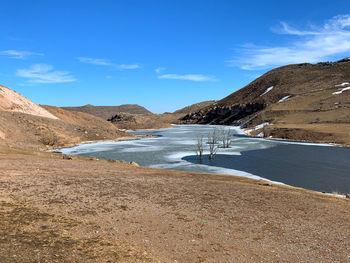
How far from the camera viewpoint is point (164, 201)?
13.9 metres

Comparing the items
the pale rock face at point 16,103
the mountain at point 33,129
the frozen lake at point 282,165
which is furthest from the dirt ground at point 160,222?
the pale rock face at point 16,103

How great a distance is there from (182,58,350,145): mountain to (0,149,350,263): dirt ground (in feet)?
144

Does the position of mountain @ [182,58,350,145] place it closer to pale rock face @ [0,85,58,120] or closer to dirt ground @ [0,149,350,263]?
dirt ground @ [0,149,350,263]

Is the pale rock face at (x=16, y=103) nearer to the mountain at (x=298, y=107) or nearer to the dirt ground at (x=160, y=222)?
the dirt ground at (x=160, y=222)

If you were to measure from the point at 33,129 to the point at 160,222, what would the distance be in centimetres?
4884

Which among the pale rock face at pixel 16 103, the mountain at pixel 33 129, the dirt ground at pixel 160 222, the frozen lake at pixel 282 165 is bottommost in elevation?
the frozen lake at pixel 282 165

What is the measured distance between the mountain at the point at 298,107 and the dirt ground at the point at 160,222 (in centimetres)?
4395

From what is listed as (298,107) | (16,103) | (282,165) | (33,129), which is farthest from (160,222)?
(298,107)

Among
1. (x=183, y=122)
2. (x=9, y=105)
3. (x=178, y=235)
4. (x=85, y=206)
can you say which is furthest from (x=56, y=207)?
(x=183, y=122)

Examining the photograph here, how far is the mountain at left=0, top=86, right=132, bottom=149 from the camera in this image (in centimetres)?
4650

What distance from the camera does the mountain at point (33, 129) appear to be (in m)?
46.5

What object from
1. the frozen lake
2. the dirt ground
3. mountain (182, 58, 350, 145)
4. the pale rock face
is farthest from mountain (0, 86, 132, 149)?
mountain (182, 58, 350, 145)

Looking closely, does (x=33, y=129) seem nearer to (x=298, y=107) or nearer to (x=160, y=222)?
(x=160, y=222)

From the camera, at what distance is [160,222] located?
36.1 feet
